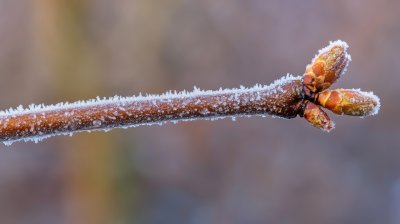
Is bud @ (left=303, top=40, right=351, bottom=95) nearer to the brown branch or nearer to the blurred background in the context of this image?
the brown branch

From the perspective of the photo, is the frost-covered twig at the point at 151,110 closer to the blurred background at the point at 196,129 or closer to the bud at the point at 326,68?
the bud at the point at 326,68

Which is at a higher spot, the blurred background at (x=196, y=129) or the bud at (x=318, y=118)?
the blurred background at (x=196, y=129)

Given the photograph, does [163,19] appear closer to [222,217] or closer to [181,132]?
[181,132]

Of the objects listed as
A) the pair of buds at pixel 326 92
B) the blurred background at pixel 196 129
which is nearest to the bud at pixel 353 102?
the pair of buds at pixel 326 92

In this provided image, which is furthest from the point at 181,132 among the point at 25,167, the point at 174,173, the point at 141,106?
the point at 141,106

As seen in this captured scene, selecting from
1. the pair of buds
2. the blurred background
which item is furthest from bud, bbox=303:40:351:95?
the blurred background
